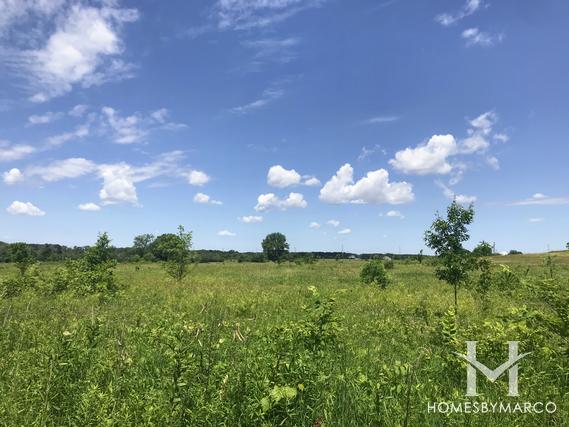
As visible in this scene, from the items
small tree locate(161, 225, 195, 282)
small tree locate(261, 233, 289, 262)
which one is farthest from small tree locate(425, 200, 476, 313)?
small tree locate(261, 233, 289, 262)

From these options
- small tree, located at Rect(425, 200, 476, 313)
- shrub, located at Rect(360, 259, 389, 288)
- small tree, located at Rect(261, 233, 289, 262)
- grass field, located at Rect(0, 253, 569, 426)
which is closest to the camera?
grass field, located at Rect(0, 253, 569, 426)

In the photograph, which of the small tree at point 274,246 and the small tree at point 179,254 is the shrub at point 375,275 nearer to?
the small tree at point 179,254

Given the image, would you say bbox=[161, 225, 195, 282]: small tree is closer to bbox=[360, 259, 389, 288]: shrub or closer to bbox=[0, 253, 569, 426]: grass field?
bbox=[360, 259, 389, 288]: shrub

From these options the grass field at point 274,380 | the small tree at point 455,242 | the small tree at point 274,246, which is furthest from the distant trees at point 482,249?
the small tree at point 274,246

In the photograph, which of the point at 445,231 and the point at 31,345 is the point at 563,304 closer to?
the point at 31,345

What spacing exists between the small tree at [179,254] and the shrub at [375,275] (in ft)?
43.2

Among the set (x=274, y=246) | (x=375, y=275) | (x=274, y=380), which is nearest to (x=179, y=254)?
(x=375, y=275)

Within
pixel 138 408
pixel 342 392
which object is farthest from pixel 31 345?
pixel 342 392

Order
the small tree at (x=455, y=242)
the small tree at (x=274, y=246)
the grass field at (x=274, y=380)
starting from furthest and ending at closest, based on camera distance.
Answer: the small tree at (x=274, y=246) → the small tree at (x=455, y=242) → the grass field at (x=274, y=380)

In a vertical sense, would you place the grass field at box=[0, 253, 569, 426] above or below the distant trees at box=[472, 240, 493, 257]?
below

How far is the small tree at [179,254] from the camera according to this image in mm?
27391

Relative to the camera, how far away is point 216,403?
3.80 m

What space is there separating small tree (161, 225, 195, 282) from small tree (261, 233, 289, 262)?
104285 mm

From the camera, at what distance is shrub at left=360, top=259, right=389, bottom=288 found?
86.2ft
